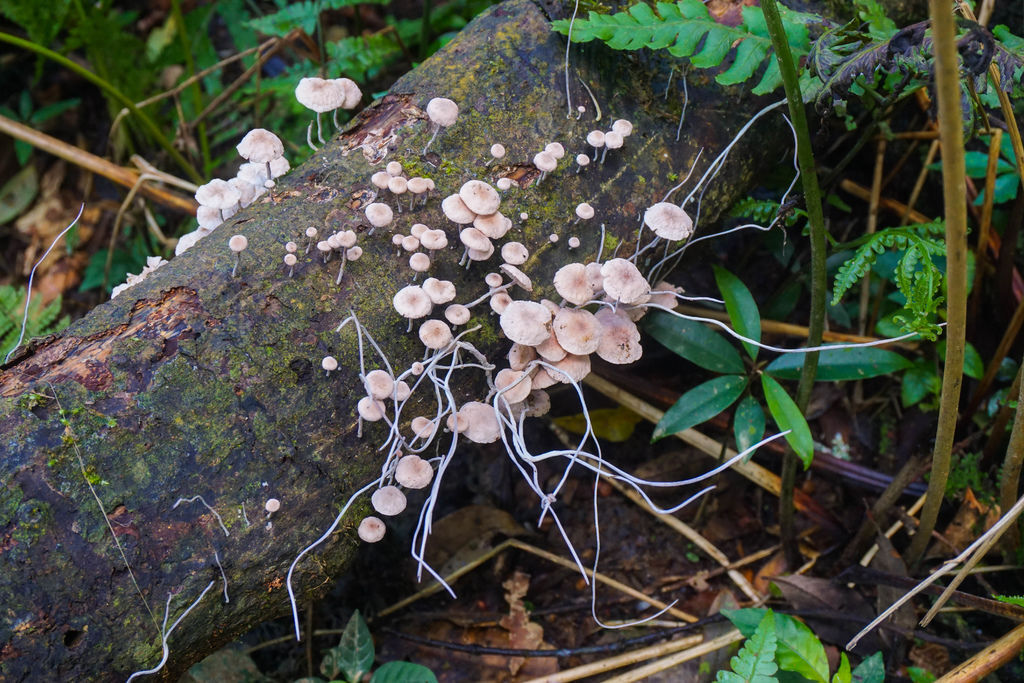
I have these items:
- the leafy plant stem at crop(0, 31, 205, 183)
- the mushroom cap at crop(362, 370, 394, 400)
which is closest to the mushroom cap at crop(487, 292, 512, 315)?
the mushroom cap at crop(362, 370, 394, 400)

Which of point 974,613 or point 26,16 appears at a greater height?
point 26,16

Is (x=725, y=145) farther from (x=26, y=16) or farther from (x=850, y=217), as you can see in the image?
(x=26, y=16)

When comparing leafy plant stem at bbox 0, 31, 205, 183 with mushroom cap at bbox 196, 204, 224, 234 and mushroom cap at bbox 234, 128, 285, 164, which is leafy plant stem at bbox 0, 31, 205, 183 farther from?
mushroom cap at bbox 234, 128, 285, 164

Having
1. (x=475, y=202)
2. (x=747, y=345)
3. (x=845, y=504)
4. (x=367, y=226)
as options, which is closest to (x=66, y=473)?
(x=367, y=226)

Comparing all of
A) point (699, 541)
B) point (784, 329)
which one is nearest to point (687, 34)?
point (784, 329)

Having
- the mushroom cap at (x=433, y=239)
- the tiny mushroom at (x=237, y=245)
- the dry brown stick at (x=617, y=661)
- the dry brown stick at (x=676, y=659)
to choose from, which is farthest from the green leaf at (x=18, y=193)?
the dry brown stick at (x=676, y=659)

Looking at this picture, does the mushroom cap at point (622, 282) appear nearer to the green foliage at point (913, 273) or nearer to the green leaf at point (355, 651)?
the green foliage at point (913, 273)

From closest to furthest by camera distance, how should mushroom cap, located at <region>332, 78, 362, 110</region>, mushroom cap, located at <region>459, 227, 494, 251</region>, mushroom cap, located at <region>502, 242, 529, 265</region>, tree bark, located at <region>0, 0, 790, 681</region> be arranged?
tree bark, located at <region>0, 0, 790, 681</region>, mushroom cap, located at <region>459, 227, 494, 251</region>, mushroom cap, located at <region>502, 242, 529, 265</region>, mushroom cap, located at <region>332, 78, 362, 110</region>

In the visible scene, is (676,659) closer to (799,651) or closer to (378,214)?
(799,651)
